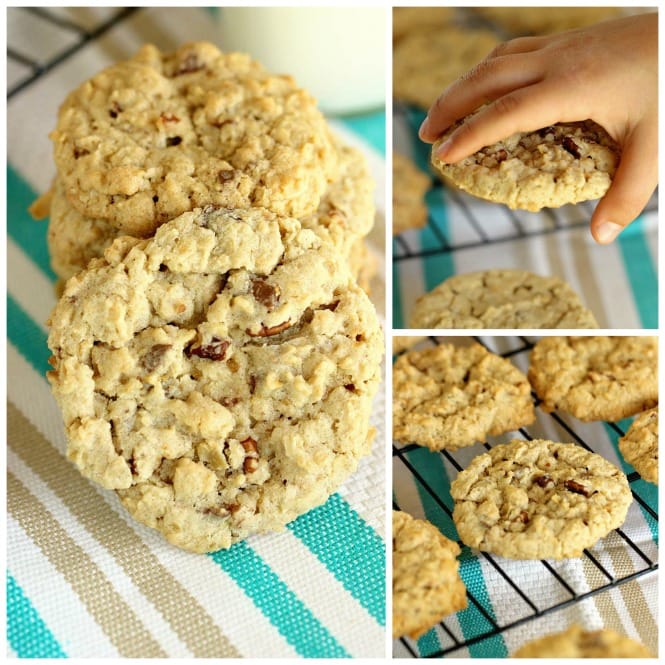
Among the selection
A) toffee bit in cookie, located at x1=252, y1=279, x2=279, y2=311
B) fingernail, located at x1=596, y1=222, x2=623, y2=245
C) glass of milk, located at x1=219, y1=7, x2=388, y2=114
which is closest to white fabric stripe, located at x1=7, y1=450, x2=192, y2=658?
toffee bit in cookie, located at x1=252, y1=279, x2=279, y2=311

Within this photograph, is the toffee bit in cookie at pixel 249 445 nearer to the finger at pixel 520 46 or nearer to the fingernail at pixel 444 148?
the fingernail at pixel 444 148

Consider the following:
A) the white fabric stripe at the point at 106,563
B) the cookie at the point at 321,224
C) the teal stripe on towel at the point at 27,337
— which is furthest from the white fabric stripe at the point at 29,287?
the white fabric stripe at the point at 106,563

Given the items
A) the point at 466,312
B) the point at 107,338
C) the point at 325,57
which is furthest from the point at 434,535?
the point at 325,57

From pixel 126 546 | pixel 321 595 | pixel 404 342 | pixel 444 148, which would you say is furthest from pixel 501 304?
pixel 126 546

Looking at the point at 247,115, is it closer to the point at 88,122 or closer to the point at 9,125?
the point at 88,122

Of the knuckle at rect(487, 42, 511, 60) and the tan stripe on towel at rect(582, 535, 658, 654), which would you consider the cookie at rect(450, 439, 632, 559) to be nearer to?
the tan stripe on towel at rect(582, 535, 658, 654)

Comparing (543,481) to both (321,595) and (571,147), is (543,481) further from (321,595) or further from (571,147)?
(571,147)
